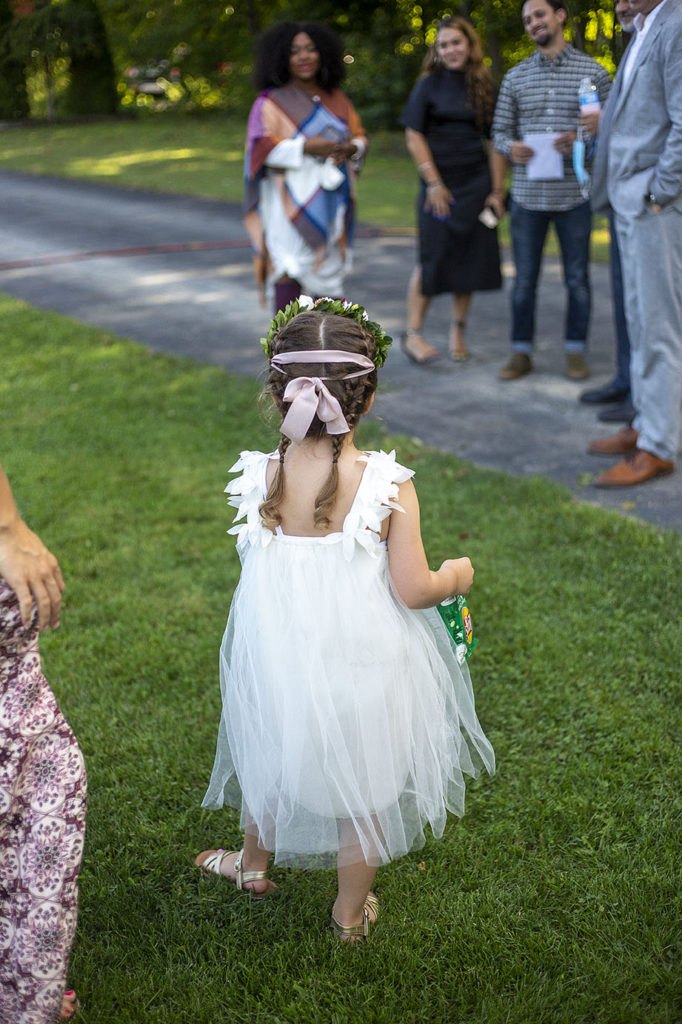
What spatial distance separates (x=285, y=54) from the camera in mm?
5895

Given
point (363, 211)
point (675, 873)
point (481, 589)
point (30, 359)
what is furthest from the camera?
point (363, 211)

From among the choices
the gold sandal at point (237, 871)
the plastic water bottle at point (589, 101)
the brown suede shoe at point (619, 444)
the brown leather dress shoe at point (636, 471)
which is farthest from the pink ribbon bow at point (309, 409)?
the plastic water bottle at point (589, 101)

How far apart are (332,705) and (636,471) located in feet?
9.59

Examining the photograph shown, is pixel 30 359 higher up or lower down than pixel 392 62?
lower down

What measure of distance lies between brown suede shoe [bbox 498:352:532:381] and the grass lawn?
12.7 feet

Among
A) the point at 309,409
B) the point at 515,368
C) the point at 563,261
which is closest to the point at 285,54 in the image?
the point at 563,261

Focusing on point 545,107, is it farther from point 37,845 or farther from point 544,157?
point 37,845

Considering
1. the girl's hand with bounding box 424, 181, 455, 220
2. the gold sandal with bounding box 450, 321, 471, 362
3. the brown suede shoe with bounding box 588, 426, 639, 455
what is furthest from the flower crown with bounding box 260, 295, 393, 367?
the gold sandal with bounding box 450, 321, 471, 362

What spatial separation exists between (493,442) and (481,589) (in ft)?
5.55

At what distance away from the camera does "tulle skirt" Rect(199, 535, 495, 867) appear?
2.24 m

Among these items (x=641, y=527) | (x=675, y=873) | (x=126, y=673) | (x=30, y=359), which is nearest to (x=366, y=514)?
(x=675, y=873)

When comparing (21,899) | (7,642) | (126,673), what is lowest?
(126,673)

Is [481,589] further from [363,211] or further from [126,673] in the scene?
[363,211]

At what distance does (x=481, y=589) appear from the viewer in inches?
154
